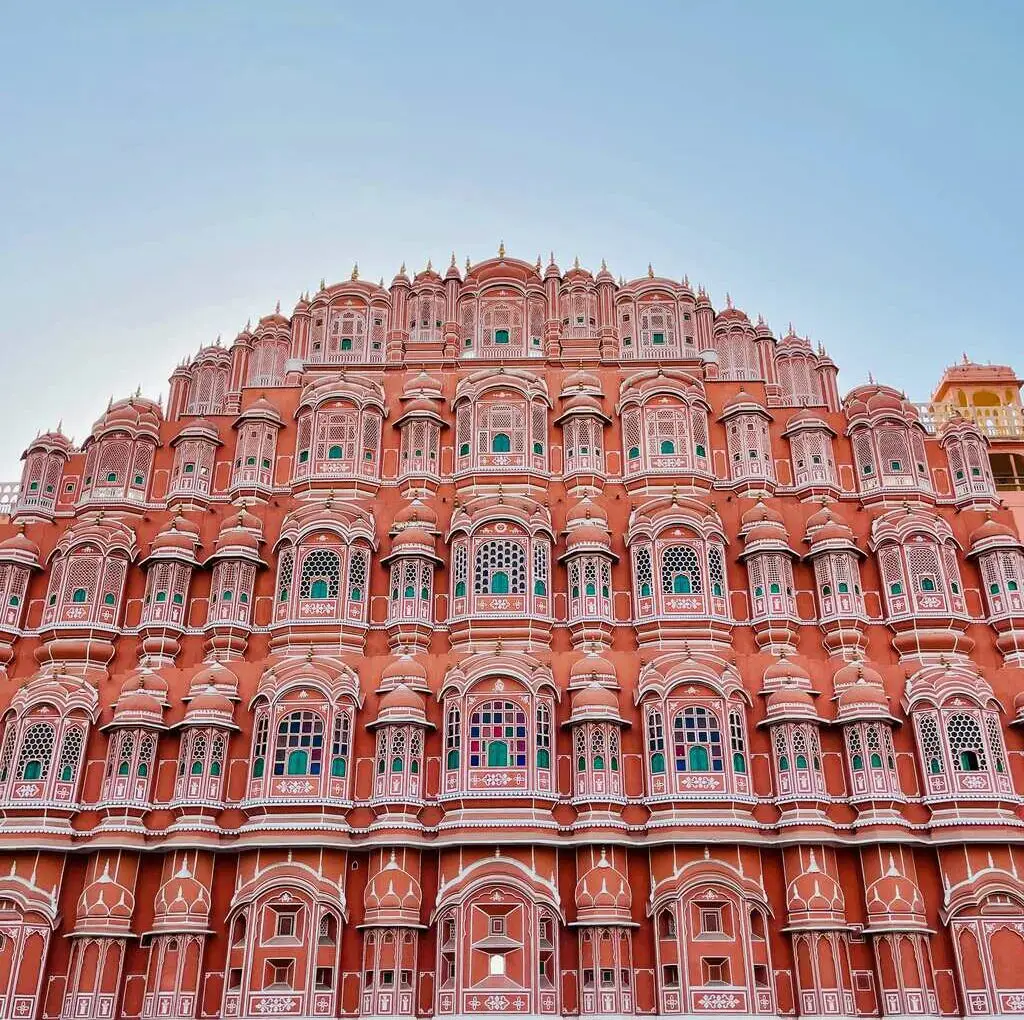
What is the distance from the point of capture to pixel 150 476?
35531mm

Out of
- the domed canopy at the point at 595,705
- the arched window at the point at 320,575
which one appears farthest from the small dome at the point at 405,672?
the domed canopy at the point at 595,705

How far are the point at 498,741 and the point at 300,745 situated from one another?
5.45 meters

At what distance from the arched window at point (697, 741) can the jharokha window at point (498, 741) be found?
3452mm

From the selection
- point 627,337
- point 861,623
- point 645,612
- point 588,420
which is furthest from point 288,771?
point 627,337

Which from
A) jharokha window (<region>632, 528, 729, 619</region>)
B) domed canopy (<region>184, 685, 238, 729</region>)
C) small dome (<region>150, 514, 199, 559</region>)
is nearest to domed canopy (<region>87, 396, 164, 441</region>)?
small dome (<region>150, 514, 199, 559</region>)

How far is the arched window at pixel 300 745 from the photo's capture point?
2884 centimetres

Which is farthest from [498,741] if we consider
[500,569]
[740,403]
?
[740,403]

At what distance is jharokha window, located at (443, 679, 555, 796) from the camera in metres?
28.2

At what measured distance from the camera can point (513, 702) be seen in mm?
29266

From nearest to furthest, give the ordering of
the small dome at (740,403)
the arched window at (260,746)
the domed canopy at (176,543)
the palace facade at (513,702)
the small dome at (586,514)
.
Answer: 1. the palace facade at (513,702)
2. the arched window at (260,746)
3. the domed canopy at (176,543)
4. the small dome at (586,514)
5. the small dome at (740,403)

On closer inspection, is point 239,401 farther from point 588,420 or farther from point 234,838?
point 234,838

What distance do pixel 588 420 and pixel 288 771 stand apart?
14691 millimetres

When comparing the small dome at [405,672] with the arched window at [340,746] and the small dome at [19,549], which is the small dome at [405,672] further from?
the small dome at [19,549]

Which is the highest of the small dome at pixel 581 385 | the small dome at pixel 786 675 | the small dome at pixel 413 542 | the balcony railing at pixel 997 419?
the balcony railing at pixel 997 419
